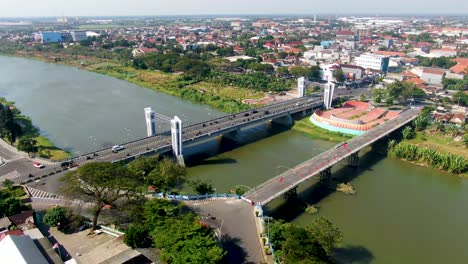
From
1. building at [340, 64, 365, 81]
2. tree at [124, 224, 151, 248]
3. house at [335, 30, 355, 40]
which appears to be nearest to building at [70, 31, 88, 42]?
house at [335, 30, 355, 40]

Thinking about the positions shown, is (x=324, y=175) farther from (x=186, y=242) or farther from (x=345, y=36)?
(x=345, y=36)

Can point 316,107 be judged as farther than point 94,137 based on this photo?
Yes

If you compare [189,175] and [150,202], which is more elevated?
[150,202]

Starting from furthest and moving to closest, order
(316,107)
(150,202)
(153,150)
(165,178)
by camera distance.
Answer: (316,107)
(153,150)
(165,178)
(150,202)

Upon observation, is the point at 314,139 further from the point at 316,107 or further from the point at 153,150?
the point at 153,150

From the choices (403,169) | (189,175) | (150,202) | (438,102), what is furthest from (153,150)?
(438,102)

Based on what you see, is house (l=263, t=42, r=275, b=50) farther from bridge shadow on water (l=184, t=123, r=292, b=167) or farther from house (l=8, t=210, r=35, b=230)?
house (l=8, t=210, r=35, b=230)
